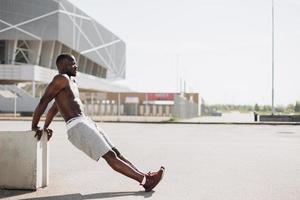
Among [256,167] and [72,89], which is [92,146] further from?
[256,167]

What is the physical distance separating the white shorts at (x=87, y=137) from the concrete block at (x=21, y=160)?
22.2 inches

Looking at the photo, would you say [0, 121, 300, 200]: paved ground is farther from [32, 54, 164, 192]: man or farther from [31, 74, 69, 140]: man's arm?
[31, 74, 69, 140]: man's arm

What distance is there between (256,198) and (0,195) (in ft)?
9.64

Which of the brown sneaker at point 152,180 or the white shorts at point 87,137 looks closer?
the white shorts at point 87,137

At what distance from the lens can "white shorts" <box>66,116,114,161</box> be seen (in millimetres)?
5453

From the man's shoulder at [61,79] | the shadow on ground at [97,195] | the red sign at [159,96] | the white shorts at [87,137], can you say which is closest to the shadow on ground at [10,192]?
the shadow on ground at [97,195]

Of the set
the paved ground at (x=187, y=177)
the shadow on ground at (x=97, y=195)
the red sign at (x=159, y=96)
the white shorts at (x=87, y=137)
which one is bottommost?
the shadow on ground at (x=97, y=195)

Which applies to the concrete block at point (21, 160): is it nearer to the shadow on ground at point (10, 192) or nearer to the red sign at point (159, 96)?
the shadow on ground at point (10, 192)

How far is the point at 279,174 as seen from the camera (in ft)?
24.8

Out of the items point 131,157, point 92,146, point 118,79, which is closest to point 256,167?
point 131,157

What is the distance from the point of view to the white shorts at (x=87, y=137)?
5453mm

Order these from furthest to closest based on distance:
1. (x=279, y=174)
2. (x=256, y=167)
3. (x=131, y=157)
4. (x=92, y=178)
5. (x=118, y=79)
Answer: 1. (x=118, y=79)
2. (x=131, y=157)
3. (x=256, y=167)
4. (x=279, y=174)
5. (x=92, y=178)

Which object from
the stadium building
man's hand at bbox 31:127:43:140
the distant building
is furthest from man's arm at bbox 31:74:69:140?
the distant building

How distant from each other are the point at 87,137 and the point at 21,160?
38.9 inches
